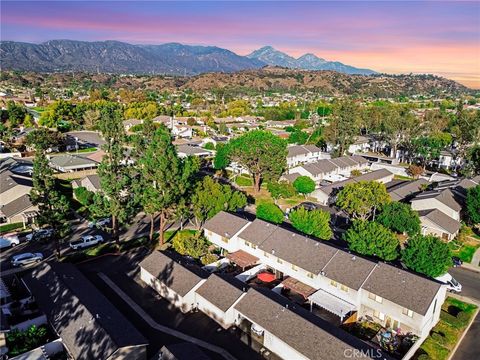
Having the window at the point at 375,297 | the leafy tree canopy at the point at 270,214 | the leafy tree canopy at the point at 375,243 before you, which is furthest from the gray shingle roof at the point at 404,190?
the window at the point at 375,297

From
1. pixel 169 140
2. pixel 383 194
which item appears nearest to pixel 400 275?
pixel 383 194

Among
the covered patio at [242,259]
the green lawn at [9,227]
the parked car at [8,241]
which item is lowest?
the green lawn at [9,227]

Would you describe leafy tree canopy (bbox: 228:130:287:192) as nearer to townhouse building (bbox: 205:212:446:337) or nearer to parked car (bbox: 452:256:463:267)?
townhouse building (bbox: 205:212:446:337)

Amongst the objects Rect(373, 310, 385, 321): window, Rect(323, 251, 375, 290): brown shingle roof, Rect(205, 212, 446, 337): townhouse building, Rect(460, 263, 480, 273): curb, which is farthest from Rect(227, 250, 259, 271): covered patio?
Rect(460, 263, 480, 273): curb

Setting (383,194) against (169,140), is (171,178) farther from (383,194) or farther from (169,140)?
(383,194)

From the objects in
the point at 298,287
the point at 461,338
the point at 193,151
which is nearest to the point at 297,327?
the point at 298,287

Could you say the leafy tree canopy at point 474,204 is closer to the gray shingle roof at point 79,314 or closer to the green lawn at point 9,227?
the gray shingle roof at point 79,314
